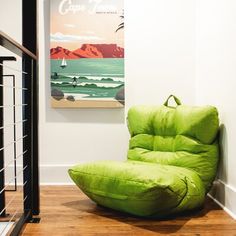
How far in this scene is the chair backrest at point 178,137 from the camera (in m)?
2.63

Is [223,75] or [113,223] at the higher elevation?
[223,75]

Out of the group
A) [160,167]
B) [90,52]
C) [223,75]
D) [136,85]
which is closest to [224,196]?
[160,167]

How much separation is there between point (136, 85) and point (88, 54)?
521 millimetres

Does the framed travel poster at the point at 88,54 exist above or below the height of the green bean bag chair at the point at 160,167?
above

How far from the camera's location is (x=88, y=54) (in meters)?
3.37

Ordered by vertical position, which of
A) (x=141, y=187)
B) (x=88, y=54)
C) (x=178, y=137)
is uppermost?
(x=88, y=54)

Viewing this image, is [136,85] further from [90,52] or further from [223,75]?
[223,75]

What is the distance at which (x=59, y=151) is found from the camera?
344cm

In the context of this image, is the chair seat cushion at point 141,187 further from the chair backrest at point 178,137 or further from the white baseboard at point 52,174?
the white baseboard at point 52,174

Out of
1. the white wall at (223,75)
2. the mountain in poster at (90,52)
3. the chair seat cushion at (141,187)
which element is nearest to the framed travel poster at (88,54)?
the mountain in poster at (90,52)

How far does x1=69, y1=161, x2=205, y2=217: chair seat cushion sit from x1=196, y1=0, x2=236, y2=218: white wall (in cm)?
23

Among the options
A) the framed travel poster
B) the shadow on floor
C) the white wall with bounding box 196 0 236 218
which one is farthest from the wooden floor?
Result: the framed travel poster

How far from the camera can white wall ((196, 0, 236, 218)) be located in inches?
97.3

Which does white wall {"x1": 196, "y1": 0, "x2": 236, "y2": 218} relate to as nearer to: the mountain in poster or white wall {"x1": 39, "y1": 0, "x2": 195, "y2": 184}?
white wall {"x1": 39, "y1": 0, "x2": 195, "y2": 184}
